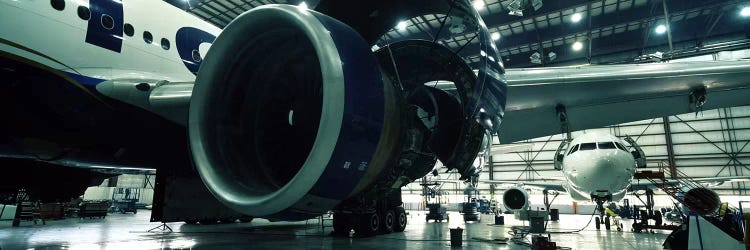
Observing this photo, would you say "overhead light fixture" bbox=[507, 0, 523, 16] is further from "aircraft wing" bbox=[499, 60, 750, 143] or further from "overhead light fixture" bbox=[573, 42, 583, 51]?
"aircraft wing" bbox=[499, 60, 750, 143]

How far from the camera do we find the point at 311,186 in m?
1.89

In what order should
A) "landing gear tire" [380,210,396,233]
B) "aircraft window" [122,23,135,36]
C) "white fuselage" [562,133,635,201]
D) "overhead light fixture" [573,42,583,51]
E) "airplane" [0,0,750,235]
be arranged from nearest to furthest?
"airplane" [0,0,750,235], "aircraft window" [122,23,135,36], "white fuselage" [562,133,635,201], "landing gear tire" [380,210,396,233], "overhead light fixture" [573,42,583,51]

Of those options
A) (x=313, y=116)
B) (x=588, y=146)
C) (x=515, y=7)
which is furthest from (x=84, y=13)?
(x=515, y=7)

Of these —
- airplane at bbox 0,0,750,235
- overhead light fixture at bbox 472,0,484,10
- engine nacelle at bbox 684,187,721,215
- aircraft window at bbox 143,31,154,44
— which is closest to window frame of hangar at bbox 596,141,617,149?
engine nacelle at bbox 684,187,721,215

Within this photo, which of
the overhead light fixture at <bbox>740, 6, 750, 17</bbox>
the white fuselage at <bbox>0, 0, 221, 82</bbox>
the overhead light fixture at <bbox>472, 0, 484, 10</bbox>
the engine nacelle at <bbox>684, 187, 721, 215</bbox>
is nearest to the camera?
the white fuselage at <bbox>0, 0, 221, 82</bbox>

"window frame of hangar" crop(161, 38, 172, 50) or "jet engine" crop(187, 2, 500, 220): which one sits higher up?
"window frame of hangar" crop(161, 38, 172, 50)

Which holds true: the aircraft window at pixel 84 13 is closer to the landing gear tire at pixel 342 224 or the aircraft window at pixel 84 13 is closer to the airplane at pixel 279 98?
the airplane at pixel 279 98

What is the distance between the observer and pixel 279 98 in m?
2.72

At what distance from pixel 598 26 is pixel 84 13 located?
2177 centimetres

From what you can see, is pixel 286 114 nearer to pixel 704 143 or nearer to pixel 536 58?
pixel 536 58

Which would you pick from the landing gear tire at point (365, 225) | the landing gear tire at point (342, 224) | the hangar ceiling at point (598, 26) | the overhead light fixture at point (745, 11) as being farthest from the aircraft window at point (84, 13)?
the overhead light fixture at point (745, 11)

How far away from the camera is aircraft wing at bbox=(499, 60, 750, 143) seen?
12.3ft

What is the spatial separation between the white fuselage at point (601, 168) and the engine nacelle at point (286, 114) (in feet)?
23.6

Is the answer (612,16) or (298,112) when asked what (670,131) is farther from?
(298,112)
